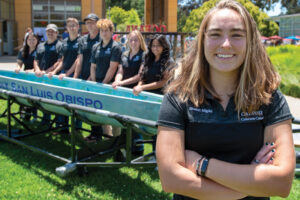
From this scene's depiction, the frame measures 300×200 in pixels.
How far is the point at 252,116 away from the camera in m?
1.45

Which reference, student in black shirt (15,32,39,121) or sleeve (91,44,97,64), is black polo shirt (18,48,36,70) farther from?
sleeve (91,44,97,64)

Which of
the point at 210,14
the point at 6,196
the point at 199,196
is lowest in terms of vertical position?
the point at 6,196

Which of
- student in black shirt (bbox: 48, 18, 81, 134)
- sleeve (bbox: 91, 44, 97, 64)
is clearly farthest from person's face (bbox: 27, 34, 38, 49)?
sleeve (bbox: 91, 44, 97, 64)

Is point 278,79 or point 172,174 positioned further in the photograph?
point 278,79

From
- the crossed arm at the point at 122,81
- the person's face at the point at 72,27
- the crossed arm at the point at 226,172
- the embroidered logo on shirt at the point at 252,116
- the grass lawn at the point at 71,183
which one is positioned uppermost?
the person's face at the point at 72,27

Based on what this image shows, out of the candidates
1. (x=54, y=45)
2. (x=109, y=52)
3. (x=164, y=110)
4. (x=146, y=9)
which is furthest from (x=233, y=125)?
(x=146, y=9)

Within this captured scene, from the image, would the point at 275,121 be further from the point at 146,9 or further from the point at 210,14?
the point at 146,9

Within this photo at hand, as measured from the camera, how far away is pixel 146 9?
3444cm

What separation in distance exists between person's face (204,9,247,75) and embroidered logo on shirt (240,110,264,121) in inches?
8.1

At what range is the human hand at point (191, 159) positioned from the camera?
1.44 m

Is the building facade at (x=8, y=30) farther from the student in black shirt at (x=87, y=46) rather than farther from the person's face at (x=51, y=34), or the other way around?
the student in black shirt at (x=87, y=46)

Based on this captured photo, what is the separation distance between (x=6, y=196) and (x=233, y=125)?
126 inches

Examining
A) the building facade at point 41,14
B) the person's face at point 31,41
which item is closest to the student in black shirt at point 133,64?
the person's face at point 31,41

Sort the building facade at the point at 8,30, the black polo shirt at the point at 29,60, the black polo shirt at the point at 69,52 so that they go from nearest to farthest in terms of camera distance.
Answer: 1. the black polo shirt at the point at 69,52
2. the black polo shirt at the point at 29,60
3. the building facade at the point at 8,30
